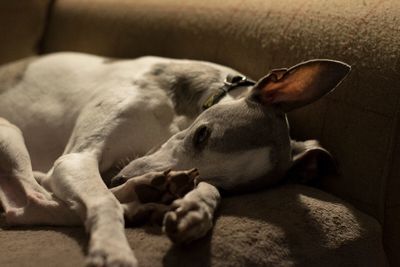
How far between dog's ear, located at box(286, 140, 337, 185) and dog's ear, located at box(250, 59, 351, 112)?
135 millimetres

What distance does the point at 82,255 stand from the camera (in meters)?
1.19

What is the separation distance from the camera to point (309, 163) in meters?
1.62

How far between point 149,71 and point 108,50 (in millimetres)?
690

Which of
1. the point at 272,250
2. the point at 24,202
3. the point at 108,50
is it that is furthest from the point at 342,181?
the point at 108,50

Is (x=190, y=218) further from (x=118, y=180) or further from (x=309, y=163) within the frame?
(x=309, y=163)

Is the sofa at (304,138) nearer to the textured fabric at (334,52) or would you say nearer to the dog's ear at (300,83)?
the textured fabric at (334,52)

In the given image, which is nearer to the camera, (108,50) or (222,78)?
(222,78)

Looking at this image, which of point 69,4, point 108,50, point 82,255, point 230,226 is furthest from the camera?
point 69,4

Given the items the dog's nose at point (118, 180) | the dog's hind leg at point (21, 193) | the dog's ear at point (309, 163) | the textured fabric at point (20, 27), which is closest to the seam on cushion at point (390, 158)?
the dog's ear at point (309, 163)

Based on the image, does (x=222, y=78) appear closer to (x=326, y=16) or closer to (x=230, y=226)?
(x=326, y=16)

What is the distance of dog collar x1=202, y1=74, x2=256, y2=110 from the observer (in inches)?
68.9

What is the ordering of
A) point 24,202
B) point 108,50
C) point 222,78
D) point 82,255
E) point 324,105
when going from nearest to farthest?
point 82,255
point 24,202
point 324,105
point 222,78
point 108,50

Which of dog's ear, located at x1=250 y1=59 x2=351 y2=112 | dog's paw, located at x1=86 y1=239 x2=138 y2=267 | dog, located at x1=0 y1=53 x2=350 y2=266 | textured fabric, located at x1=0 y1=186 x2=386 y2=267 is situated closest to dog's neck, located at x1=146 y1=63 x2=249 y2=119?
dog, located at x1=0 y1=53 x2=350 y2=266

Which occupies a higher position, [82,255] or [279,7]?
[279,7]
